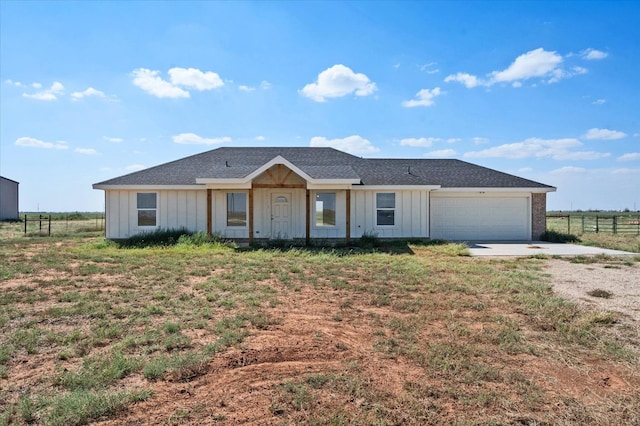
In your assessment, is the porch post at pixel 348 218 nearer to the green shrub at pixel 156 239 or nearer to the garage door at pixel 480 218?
the garage door at pixel 480 218

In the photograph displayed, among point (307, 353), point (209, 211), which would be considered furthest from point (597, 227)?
point (307, 353)

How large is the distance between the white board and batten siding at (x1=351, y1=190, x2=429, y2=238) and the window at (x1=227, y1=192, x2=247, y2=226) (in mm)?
4738

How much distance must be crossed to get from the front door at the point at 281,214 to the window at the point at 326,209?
1288mm

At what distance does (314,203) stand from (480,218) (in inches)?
326

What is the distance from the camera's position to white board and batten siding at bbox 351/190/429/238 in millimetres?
17453

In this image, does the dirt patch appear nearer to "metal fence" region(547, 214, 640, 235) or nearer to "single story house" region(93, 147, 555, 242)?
"single story house" region(93, 147, 555, 242)

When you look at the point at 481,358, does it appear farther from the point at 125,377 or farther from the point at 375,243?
the point at 375,243

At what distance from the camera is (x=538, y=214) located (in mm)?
19359

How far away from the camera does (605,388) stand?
4047 millimetres

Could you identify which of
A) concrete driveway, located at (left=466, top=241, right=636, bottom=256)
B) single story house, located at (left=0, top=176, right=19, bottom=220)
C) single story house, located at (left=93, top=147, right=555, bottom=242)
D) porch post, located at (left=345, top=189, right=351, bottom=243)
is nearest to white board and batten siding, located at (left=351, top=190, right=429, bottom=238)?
single story house, located at (left=93, top=147, right=555, bottom=242)

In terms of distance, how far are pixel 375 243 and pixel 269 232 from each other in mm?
4617

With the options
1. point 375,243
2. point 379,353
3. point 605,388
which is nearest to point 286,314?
point 379,353

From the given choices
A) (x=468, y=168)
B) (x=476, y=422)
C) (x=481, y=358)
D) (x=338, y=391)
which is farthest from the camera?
(x=468, y=168)

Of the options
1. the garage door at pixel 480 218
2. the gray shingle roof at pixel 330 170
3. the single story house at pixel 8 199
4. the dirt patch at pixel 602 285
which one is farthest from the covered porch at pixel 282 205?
the single story house at pixel 8 199
